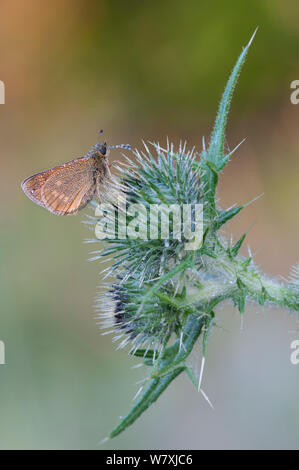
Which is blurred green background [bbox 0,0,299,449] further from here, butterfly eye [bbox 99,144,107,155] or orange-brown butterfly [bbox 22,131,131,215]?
butterfly eye [bbox 99,144,107,155]

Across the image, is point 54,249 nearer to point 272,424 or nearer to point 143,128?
point 143,128

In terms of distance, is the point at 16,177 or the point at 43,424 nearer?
the point at 43,424

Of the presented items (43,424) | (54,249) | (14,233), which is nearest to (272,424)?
(43,424)

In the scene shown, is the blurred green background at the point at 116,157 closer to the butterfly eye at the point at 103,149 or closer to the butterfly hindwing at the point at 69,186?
the butterfly hindwing at the point at 69,186

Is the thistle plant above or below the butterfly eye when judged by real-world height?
below

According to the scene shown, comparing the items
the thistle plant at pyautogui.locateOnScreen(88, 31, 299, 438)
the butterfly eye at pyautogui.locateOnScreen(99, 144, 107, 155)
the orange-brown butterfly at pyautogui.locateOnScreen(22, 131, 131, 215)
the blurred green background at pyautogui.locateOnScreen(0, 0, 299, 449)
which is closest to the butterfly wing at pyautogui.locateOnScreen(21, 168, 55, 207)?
the orange-brown butterfly at pyautogui.locateOnScreen(22, 131, 131, 215)

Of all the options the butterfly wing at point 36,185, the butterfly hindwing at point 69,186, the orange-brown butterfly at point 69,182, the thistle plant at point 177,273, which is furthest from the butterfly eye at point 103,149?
the thistle plant at point 177,273
